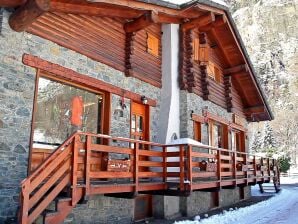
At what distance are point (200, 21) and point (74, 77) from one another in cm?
572

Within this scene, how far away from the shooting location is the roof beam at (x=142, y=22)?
9.56m

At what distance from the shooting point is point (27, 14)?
21.7ft

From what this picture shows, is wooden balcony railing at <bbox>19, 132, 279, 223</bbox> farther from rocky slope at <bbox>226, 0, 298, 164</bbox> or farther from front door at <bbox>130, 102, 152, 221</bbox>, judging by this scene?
rocky slope at <bbox>226, 0, 298, 164</bbox>

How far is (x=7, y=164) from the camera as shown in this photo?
22.1ft

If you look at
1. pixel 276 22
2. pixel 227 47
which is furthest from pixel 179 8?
pixel 276 22

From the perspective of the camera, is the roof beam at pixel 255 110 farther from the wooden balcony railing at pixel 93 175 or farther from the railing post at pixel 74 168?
the railing post at pixel 74 168

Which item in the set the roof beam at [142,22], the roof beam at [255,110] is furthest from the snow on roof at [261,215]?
the roof beam at [142,22]

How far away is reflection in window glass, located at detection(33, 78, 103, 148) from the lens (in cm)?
782

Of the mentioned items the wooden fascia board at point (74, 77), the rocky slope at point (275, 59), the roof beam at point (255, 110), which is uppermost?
the rocky slope at point (275, 59)

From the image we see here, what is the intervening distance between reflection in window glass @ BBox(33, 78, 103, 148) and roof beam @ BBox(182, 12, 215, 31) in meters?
5.00

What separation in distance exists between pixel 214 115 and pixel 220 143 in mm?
1664

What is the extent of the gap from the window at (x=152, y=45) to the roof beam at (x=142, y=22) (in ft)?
4.68

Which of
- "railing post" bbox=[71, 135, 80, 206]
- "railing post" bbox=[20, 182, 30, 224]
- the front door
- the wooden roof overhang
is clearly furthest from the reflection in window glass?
"railing post" bbox=[20, 182, 30, 224]

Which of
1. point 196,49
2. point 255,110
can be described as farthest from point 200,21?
point 255,110
